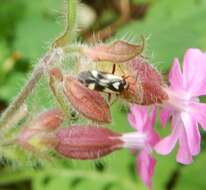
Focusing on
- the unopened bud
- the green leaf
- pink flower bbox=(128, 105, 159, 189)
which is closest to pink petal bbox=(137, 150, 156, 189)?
pink flower bbox=(128, 105, 159, 189)

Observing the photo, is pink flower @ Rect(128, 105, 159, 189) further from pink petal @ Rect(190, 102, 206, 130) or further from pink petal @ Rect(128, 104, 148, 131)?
pink petal @ Rect(190, 102, 206, 130)

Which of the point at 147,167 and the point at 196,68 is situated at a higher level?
the point at 196,68

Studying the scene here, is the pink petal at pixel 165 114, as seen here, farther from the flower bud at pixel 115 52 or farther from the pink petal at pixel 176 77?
the flower bud at pixel 115 52

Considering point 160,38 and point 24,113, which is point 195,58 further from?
point 160,38

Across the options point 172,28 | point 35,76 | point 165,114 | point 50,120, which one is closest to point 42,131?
point 50,120

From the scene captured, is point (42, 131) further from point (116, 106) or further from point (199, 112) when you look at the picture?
point (116, 106)

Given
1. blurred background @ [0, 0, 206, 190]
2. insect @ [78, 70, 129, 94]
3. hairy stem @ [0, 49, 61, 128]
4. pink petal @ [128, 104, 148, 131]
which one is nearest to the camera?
insect @ [78, 70, 129, 94]

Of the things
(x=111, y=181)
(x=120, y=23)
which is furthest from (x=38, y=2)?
(x=111, y=181)
